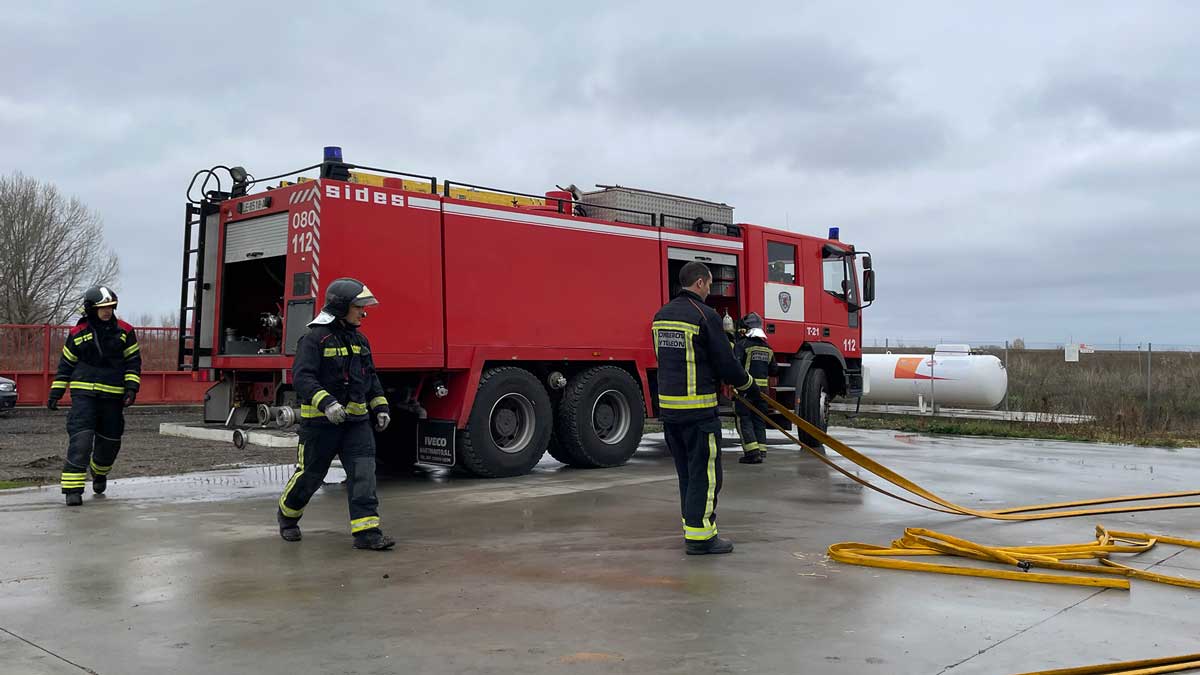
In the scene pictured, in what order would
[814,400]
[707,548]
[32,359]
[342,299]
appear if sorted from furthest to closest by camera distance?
[32,359] < [814,400] < [342,299] < [707,548]

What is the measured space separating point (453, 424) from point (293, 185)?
8.78 ft

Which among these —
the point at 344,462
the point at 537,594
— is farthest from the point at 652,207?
the point at 537,594

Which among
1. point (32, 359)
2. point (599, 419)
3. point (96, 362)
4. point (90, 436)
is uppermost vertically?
point (32, 359)

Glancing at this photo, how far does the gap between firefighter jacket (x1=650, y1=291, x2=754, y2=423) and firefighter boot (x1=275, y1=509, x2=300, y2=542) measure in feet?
8.50

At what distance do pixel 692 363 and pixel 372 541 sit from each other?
236 cm

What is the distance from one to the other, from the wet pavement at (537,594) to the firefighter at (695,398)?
27 centimetres

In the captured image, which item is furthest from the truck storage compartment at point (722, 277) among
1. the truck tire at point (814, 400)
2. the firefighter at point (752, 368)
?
the truck tire at point (814, 400)

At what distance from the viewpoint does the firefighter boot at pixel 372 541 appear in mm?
6367

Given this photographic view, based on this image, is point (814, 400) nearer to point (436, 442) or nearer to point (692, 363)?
point (436, 442)

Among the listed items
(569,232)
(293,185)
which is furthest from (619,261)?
(293,185)

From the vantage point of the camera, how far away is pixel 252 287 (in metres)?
10.1

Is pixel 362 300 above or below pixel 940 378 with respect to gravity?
above

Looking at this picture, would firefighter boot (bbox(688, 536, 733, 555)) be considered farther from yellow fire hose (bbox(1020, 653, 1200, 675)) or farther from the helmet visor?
the helmet visor

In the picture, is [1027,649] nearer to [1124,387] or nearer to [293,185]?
[293,185]
